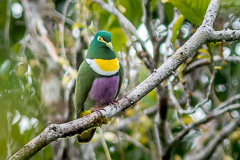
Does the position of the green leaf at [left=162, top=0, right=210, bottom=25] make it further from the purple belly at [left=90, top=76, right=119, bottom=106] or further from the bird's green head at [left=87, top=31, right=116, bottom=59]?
the purple belly at [left=90, top=76, right=119, bottom=106]

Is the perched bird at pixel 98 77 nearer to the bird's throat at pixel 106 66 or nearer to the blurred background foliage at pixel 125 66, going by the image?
the bird's throat at pixel 106 66

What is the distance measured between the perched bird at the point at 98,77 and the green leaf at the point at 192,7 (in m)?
0.52

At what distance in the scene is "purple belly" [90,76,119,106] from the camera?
7.41 ft

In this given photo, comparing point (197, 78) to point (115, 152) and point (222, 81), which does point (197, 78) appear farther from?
point (115, 152)

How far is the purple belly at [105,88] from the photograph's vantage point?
2260 mm

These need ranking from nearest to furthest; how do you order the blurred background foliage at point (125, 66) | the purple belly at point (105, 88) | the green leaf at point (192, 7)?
1. the green leaf at point (192, 7)
2. the purple belly at point (105, 88)
3. the blurred background foliage at point (125, 66)

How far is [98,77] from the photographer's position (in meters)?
2.28

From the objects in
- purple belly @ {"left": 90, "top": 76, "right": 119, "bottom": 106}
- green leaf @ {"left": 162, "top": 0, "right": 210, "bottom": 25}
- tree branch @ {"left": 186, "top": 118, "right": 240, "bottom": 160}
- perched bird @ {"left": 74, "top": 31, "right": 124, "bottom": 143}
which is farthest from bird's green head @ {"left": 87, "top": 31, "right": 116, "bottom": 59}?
tree branch @ {"left": 186, "top": 118, "right": 240, "bottom": 160}

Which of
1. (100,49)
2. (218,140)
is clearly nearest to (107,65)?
(100,49)

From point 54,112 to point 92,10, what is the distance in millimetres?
1086

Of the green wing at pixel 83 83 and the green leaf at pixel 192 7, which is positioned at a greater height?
the green leaf at pixel 192 7

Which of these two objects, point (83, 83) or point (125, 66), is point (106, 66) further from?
point (125, 66)

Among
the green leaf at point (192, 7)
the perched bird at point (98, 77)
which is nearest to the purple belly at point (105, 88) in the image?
the perched bird at point (98, 77)

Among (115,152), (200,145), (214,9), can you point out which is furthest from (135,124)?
(214,9)
